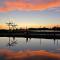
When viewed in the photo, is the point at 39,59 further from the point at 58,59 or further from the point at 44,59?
the point at 58,59

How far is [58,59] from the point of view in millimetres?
18391

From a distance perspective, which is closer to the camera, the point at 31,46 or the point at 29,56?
the point at 29,56

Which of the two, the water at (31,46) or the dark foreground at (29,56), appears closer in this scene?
the dark foreground at (29,56)

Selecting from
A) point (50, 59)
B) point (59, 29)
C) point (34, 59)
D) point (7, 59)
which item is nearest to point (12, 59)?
point (7, 59)

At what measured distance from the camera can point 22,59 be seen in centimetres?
1834

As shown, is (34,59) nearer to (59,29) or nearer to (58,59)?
(58,59)

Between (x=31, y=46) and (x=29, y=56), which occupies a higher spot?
(x=29, y=56)

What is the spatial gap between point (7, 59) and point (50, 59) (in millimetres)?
4123

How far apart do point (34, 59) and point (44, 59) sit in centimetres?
96

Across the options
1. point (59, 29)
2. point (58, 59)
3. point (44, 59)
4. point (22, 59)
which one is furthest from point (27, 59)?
point (59, 29)

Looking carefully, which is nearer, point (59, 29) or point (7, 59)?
point (7, 59)

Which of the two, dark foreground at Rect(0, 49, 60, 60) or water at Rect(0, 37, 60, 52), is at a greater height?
dark foreground at Rect(0, 49, 60, 60)

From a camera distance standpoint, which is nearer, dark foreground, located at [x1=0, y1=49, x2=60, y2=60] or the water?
dark foreground, located at [x1=0, y1=49, x2=60, y2=60]

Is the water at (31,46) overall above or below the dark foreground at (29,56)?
below
